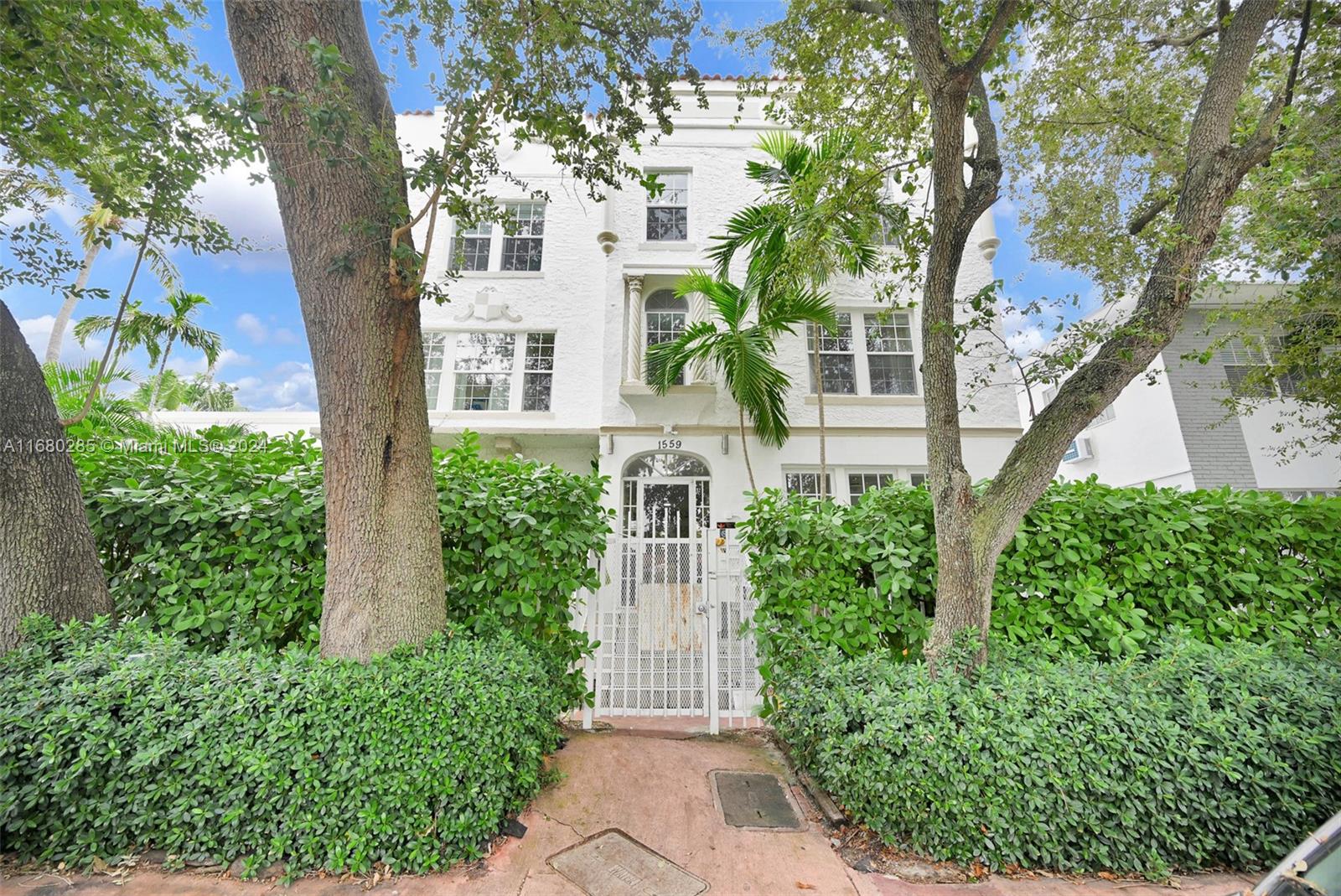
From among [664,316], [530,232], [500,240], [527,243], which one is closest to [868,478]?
[664,316]

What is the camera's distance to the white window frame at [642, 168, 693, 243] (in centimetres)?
961

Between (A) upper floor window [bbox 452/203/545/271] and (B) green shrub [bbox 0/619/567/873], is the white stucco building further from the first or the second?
(B) green shrub [bbox 0/619/567/873]

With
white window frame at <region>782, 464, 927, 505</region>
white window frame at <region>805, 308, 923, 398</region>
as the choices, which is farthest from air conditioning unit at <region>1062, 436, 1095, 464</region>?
white window frame at <region>782, 464, 927, 505</region>

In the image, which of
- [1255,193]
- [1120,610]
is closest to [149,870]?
[1120,610]

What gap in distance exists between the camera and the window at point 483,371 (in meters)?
9.27

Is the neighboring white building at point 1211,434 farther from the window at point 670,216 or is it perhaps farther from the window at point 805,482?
the window at point 670,216

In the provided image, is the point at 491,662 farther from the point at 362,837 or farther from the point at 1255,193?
the point at 1255,193

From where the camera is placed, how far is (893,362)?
9.16 metres

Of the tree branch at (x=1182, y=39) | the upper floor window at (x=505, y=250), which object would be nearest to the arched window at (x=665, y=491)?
the upper floor window at (x=505, y=250)

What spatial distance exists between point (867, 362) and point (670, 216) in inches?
181

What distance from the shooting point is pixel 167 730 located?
2.63 m

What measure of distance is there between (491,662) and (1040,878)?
3207mm

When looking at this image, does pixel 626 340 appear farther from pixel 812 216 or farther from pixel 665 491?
pixel 812 216

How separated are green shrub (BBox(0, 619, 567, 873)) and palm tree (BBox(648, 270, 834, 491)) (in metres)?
4.95
